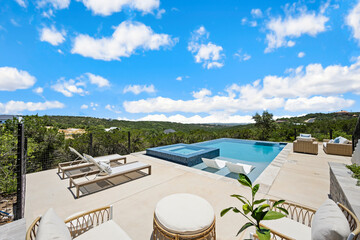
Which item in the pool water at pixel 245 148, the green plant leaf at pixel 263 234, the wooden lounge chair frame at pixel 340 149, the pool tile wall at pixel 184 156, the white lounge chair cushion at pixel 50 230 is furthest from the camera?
the pool water at pixel 245 148

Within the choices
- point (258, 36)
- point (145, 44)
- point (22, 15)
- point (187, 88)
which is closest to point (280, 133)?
point (258, 36)

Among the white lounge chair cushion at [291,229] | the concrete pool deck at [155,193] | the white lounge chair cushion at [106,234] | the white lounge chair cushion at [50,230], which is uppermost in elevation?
the white lounge chair cushion at [50,230]

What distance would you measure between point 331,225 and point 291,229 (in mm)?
691

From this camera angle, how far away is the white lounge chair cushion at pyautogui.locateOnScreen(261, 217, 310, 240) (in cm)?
181

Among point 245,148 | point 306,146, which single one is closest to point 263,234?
point 306,146

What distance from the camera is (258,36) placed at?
29.1ft

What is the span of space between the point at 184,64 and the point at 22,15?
12.1 metres

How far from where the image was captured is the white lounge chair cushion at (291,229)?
1.81 meters

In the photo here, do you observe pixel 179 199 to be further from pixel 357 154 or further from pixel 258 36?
pixel 258 36

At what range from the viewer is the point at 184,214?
6.82 feet

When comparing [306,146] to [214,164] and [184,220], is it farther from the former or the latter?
[184,220]

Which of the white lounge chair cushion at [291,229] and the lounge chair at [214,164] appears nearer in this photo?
the white lounge chair cushion at [291,229]

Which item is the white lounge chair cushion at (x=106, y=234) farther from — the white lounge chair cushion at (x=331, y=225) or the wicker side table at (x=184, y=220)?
the white lounge chair cushion at (x=331, y=225)

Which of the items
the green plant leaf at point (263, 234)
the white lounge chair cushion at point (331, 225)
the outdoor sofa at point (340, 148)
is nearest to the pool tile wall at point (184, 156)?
the white lounge chair cushion at point (331, 225)
